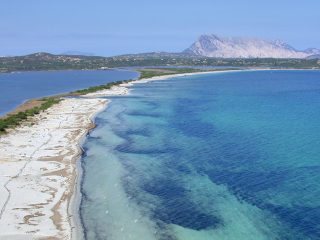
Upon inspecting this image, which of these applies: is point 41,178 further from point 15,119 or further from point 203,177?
point 15,119

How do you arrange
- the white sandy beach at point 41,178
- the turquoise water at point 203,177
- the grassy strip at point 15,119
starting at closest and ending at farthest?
the white sandy beach at point 41,178
the turquoise water at point 203,177
the grassy strip at point 15,119

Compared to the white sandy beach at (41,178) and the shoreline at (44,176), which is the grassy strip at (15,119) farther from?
the white sandy beach at (41,178)

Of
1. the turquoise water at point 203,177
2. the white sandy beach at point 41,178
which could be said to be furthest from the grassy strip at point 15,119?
the turquoise water at point 203,177

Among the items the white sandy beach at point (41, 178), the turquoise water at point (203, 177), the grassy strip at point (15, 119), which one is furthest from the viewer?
the grassy strip at point (15, 119)

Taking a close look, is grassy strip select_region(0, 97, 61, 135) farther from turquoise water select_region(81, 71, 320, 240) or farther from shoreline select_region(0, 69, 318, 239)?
turquoise water select_region(81, 71, 320, 240)

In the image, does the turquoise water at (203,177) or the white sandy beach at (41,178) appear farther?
the turquoise water at (203,177)

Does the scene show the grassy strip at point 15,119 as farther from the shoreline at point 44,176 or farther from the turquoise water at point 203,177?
the turquoise water at point 203,177

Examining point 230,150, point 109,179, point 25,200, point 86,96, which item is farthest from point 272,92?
point 25,200
